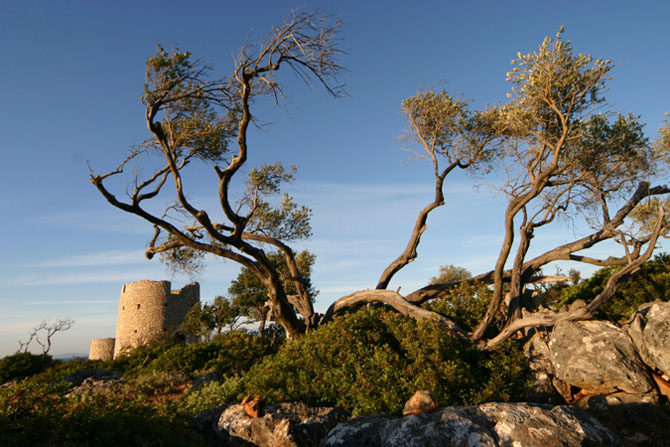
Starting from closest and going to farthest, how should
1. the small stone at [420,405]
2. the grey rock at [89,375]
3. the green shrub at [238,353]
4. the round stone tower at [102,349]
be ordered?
1. the small stone at [420,405]
2. the green shrub at [238,353]
3. the grey rock at [89,375]
4. the round stone tower at [102,349]

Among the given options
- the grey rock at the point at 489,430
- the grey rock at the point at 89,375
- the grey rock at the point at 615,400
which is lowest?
the grey rock at the point at 615,400

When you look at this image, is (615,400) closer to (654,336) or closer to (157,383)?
(654,336)

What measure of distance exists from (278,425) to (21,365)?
61.7 feet

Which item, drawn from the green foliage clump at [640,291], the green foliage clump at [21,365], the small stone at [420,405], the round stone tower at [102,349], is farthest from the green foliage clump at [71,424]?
the round stone tower at [102,349]

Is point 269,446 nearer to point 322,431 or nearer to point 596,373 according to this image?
point 322,431

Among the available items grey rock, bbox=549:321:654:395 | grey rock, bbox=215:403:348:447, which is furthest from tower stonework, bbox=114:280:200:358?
grey rock, bbox=549:321:654:395

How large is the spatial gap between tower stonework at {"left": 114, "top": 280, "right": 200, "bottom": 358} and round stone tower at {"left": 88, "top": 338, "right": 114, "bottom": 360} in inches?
63.8

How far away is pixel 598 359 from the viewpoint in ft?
32.0

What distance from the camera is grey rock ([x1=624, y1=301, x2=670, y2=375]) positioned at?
9273mm

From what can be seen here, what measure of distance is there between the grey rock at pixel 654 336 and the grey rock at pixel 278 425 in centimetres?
701

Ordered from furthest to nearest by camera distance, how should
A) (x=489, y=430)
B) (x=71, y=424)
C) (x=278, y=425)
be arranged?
1. (x=278, y=425)
2. (x=489, y=430)
3. (x=71, y=424)

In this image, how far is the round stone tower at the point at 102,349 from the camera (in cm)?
3462

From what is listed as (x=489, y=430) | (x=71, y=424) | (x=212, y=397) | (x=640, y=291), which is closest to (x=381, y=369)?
(x=489, y=430)

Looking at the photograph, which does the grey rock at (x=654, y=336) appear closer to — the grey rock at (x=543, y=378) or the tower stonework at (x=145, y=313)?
the grey rock at (x=543, y=378)
